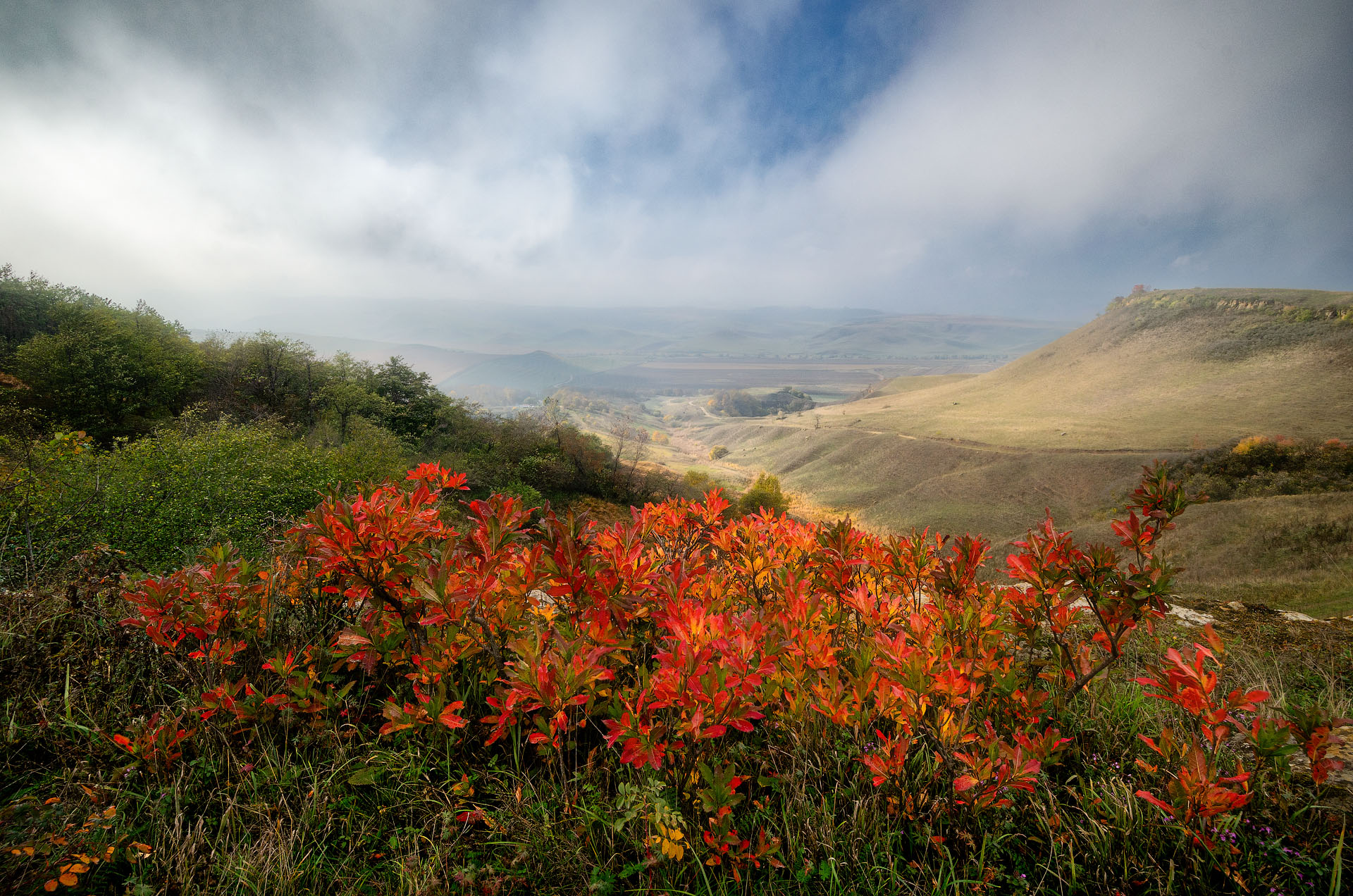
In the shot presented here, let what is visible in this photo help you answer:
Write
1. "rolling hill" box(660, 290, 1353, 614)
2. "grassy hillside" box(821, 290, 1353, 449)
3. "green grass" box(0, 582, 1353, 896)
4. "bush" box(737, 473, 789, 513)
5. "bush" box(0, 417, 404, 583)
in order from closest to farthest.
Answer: "green grass" box(0, 582, 1353, 896), "bush" box(0, 417, 404, 583), "rolling hill" box(660, 290, 1353, 614), "bush" box(737, 473, 789, 513), "grassy hillside" box(821, 290, 1353, 449)

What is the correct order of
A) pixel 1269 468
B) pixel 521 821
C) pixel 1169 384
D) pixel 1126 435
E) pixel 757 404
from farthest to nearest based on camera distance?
pixel 757 404 < pixel 1169 384 < pixel 1126 435 < pixel 1269 468 < pixel 521 821

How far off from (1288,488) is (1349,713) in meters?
49.1

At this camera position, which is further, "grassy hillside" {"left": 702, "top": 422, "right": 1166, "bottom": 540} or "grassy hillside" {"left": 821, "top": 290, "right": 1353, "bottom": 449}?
"grassy hillside" {"left": 821, "top": 290, "right": 1353, "bottom": 449}

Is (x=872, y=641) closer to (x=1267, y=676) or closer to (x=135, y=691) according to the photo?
(x=135, y=691)

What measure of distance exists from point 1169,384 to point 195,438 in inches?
4156

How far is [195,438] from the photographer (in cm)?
1636

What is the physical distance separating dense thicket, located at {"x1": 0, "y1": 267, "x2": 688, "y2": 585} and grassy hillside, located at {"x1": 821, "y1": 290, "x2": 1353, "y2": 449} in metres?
53.2

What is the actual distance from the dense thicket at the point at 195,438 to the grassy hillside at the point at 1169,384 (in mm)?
53215

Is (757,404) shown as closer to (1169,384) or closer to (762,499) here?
(1169,384)

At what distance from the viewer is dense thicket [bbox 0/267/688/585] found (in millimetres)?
9547

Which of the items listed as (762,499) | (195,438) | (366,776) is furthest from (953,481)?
(366,776)

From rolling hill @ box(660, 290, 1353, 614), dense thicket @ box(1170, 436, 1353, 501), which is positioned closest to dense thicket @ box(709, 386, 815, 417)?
rolling hill @ box(660, 290, 1353, 614)

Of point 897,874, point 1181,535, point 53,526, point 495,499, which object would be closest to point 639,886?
point 897,874

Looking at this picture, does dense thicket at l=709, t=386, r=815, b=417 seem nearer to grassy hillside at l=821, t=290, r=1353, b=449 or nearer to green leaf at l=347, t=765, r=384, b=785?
grassy hillside at l=821, t=290, r=1353, b=449
